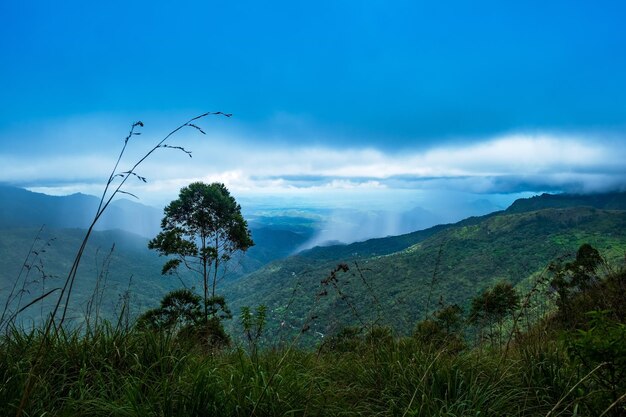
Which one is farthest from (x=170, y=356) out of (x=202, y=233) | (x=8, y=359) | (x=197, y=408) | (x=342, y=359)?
(x=202, y=233)

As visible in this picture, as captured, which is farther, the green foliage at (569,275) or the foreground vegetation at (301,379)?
the green foliage at (569,275)

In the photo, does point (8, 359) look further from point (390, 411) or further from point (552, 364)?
point (552, 364)

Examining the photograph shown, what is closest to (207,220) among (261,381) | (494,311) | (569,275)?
(494,311)

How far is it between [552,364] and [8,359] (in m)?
5.17

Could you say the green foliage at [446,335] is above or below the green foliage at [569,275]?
below

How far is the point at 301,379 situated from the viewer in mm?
3764

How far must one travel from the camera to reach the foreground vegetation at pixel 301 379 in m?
3.03

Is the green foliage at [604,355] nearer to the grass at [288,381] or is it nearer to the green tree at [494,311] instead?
the grass at [288,381]

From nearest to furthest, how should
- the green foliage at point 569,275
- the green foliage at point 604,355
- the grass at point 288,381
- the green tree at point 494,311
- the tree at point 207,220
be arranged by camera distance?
the green foliage at point 604,355 < the grass at point 288,381 < the green tree at point 494,311 < the green foliage at point 569,275 < the tree at point 207,220

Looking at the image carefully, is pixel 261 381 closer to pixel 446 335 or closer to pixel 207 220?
pixel 446 335

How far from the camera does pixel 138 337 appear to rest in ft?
14.4

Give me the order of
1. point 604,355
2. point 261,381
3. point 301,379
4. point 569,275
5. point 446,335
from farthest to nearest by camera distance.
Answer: point 569,275 < point 446,335 < point 301,379 < point 261,381 < point 604,355

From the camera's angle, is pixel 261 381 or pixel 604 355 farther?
pixel 261 381

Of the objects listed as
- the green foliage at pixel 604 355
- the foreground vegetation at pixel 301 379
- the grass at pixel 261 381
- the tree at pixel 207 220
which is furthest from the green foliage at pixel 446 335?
the tree at pixel 207 220
